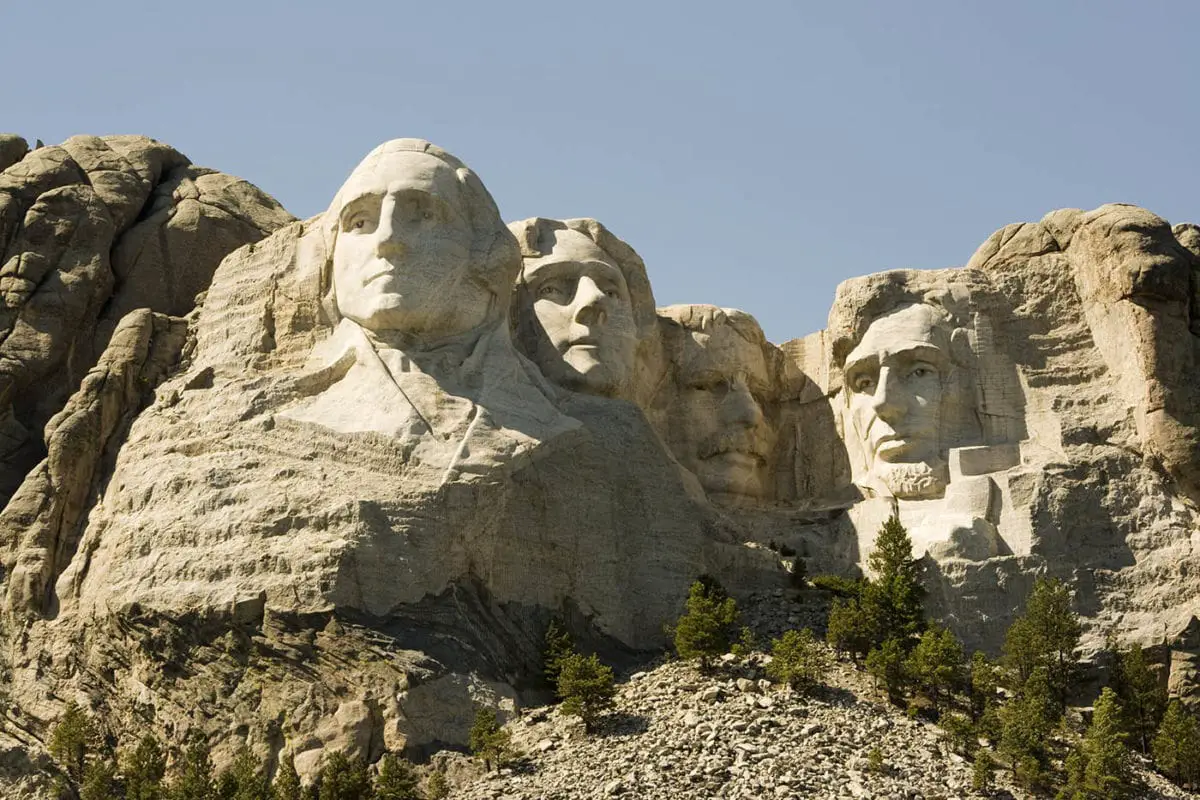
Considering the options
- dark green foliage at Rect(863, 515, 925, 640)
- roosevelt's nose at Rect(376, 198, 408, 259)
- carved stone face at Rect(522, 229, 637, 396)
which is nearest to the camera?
dark green foliage at Rect(863, 515, 925, 640)

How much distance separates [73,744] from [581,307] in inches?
369

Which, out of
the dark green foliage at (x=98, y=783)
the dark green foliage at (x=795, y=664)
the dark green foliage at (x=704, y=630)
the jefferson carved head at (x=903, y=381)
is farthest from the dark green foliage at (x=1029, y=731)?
the dark green foliage at (x=98, y=783)

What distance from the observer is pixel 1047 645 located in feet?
122

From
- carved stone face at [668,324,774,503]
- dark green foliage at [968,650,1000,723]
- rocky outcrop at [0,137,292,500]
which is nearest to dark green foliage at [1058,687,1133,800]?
dark green foliage at [968,650,1000,723]

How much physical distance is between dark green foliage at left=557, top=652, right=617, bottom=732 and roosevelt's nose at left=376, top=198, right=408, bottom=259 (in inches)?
229

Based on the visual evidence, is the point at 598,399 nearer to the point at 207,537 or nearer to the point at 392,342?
the point at 392,342

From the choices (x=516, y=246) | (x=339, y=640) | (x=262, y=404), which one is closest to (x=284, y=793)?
(x=339, y=640)

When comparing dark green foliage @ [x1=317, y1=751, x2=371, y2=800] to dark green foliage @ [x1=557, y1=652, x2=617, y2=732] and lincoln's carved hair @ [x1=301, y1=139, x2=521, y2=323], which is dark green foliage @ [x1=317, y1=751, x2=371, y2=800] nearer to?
dark green foliage @ [x1=557, y1=652, x2=617, y2=732]

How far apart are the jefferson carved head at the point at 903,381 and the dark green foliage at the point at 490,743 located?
25.1 ft

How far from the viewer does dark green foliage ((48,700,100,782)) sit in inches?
1395

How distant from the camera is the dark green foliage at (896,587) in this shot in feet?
124

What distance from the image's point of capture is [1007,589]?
127 ft

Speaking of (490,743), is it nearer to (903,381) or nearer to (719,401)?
(903,381)

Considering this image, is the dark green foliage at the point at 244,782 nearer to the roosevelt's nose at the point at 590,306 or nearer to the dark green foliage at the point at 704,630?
the dark green foliage at the point at 704,630
